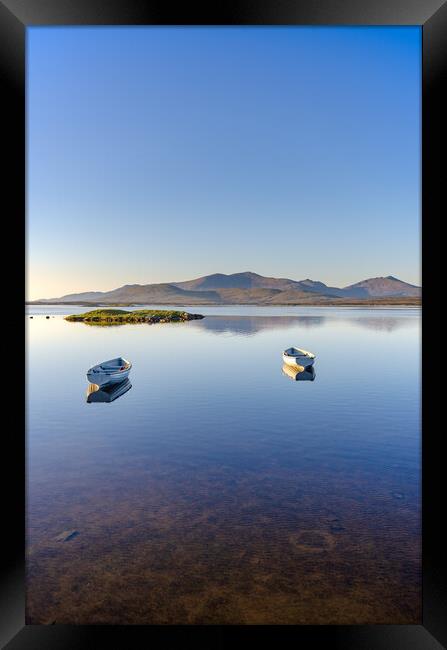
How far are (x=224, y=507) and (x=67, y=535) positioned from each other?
2.25m

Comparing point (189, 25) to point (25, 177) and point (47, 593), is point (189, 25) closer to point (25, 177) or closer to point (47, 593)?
point (25, 177)

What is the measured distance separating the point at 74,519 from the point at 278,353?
21.3m

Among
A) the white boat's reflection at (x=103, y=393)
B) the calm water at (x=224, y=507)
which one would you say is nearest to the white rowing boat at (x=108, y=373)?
the white boat's reflection at (x=103, y=393)

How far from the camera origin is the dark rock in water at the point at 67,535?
212 inches

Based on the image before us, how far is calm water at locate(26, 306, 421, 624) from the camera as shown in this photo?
412cm

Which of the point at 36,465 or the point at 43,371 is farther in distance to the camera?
the point at 43,371

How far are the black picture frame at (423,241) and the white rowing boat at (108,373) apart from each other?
13144 millimetres

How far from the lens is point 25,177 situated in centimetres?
270

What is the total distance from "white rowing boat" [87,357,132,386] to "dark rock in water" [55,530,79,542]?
1000cm

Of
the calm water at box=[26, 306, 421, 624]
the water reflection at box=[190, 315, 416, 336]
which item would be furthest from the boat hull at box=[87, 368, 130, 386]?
the water reflection at box=[190, 315, 416, 336]

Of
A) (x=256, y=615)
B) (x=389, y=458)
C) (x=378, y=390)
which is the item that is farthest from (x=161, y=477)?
(x=378, y=390)

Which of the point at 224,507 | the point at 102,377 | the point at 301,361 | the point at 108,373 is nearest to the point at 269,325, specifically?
the point at 301,361

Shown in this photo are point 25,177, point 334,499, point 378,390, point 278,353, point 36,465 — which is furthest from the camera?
point 278,353

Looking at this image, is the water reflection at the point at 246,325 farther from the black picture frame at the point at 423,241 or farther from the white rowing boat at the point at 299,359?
the black picture frame at the point at 423,241
